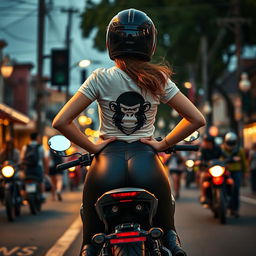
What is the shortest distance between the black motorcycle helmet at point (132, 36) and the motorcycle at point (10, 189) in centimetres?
760

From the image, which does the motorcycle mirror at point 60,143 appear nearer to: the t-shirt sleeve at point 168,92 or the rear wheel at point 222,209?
the t-shirt sleeve at point 168,92

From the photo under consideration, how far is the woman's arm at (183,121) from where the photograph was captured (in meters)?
4.03

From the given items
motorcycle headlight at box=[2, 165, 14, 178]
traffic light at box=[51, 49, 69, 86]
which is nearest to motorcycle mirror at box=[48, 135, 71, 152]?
motorcycle headlight at box=[2, 165, 14, 178]

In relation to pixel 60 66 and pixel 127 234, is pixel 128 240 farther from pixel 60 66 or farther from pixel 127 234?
pixel 60 66

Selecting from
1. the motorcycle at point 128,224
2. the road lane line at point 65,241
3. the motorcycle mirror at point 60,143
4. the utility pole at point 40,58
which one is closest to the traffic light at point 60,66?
the utility pole at point 40,58

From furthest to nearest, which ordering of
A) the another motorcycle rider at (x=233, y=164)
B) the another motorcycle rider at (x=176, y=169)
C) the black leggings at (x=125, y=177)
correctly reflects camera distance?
the another motorcycle rider at (x=176, y=169) < the another motorcycle rider at (x=233, y=164) < the black leggings at (x=125, y=177)

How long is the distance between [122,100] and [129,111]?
0.08 metres

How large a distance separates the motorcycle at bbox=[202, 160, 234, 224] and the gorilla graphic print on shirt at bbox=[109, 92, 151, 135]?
6.74 metres

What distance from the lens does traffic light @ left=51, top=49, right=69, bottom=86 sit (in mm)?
18906

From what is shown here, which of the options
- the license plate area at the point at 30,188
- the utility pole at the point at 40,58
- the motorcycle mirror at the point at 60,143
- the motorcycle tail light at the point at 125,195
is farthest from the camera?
the utility pole at the point at 40,58

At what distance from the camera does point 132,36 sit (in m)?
4.08

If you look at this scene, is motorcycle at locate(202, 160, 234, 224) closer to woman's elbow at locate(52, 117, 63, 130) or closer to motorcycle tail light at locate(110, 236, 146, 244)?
woman's elbow at locate(52, 117, 63, 130)

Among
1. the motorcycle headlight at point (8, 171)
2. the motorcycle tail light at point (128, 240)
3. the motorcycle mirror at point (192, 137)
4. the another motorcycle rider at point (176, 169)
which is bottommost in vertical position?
the another motorcycle rider at point (176, 169)

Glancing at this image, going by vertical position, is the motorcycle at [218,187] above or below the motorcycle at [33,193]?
above
